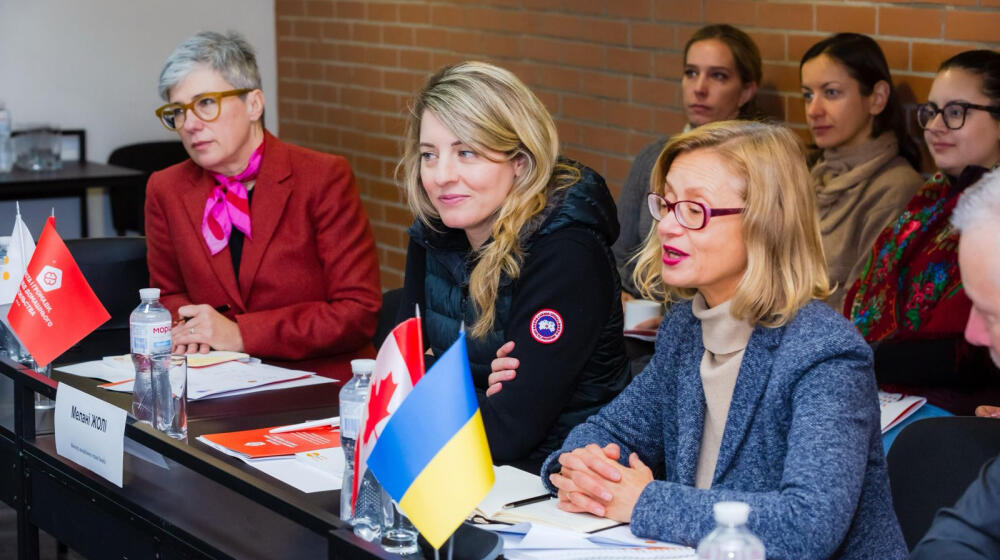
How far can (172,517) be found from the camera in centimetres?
199

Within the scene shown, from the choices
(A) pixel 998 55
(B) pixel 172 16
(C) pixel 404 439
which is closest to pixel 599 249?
(C) pixel 404 439

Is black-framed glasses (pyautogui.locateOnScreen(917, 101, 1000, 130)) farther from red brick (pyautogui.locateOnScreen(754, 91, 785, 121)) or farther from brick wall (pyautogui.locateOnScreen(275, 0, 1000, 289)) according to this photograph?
red brick (pyautogui.locateOnScreen(754, 91, 785, 121))

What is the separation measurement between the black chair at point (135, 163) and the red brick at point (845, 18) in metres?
3.30

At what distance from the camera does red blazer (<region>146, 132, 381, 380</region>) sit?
9.71 ft

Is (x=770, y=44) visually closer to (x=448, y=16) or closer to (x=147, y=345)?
(x=448, y=16)

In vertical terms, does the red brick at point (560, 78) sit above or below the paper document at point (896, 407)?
above

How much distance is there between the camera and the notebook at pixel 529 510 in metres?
1.68

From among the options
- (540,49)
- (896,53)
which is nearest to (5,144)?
(540,49)

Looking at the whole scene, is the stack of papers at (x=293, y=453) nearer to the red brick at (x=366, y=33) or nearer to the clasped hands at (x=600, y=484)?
the clasped hands at (x=600, y=484)

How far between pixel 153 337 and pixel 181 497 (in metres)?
0.29

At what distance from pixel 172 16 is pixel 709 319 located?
16.4ft

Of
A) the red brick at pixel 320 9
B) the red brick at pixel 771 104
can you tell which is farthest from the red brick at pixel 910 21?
the red brick at pixel 320 9

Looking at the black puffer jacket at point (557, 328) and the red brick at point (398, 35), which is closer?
the black puffer jacket at point (557, 328)

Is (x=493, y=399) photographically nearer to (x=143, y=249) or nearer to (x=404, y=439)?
(x=404, y=439)
